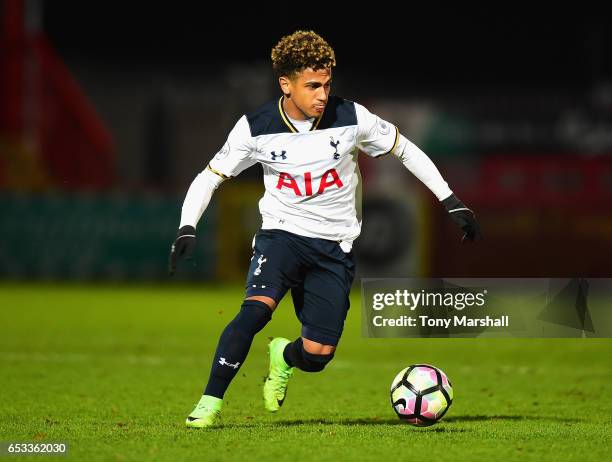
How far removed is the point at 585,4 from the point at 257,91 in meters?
10.1

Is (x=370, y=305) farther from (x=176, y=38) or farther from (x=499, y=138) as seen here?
(x=176, y=38)

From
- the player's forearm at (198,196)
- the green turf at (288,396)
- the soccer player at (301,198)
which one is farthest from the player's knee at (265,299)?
the green turf at (288,396)

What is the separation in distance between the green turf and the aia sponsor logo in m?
1.13

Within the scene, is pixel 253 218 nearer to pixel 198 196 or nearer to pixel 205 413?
pixel 198 196

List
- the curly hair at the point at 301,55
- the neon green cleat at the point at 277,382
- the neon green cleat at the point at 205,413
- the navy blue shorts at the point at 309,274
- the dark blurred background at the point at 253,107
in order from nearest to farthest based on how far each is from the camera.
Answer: the neon green cleat at the point at 205,413 → the curly hair at the point at 301,55 → the navy blue shorts at the point at 309,274 → the neon green cleat at the point at 277,382 → the dark blurred background at the point at 253,107

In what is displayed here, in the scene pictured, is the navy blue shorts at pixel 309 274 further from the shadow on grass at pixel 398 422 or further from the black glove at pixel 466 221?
the black glove at pixel 466 221

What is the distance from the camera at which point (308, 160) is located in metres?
6.00

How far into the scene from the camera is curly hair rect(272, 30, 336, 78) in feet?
19.4

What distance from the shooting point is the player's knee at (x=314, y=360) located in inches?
244

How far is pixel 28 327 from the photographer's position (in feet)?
39.2

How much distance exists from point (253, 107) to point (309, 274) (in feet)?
57.9

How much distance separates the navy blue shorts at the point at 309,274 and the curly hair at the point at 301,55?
828 millimetres

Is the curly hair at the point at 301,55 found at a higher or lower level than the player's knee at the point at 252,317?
higher

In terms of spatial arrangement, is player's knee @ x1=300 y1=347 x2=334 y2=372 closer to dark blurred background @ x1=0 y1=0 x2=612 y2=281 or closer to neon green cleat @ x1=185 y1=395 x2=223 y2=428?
neon green cleat @ x1=185 y1=395 x2=223 y2=428
